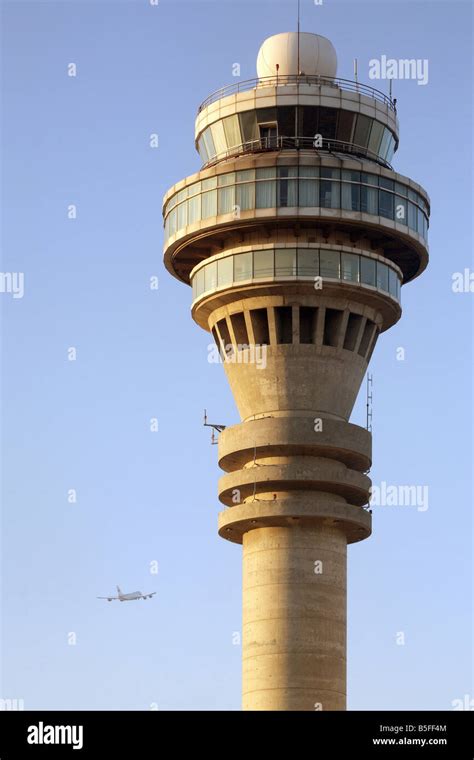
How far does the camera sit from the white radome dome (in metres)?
114

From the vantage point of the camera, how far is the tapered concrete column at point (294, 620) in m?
104

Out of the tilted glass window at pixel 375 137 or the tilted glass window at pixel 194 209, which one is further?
the tilted glass window at pixel 375 137

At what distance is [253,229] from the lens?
10988 cm

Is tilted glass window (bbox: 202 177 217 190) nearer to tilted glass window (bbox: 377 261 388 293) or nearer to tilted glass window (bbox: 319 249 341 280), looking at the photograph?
tilted glass window (bbox: 319 249 341 280)

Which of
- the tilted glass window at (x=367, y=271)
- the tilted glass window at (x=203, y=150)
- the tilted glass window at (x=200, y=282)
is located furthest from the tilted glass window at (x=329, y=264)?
the tilted glass window at (x=203, y=150)

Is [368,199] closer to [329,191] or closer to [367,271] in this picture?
[329,191]

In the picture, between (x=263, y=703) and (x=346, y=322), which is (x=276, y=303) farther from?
(x=263, y=703)

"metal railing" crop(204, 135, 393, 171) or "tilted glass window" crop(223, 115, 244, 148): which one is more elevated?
"tilted glass window" crop(223, 115, 244, 148)

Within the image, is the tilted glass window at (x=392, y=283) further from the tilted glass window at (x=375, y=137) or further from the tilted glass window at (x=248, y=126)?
the tilted glass window at (x=248, y=126)

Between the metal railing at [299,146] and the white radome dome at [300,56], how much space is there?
15.1 ft

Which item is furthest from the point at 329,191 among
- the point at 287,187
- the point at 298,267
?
the point at 298,267

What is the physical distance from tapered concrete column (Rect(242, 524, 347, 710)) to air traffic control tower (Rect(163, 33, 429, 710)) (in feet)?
0.26

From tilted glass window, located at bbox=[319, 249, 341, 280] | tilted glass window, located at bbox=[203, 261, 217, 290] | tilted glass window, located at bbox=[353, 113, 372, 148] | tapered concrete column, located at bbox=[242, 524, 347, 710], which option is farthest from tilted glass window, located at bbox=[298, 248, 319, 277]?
tapered concrete column, located at bbox=[242, 524, 347, 710]
